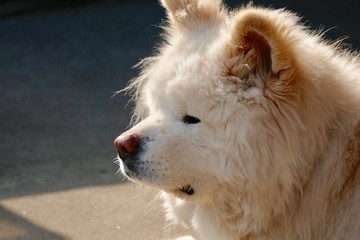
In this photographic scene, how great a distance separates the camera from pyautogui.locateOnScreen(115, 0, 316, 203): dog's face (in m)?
3.16

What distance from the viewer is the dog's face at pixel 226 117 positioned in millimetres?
3158

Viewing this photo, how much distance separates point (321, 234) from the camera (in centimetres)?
335

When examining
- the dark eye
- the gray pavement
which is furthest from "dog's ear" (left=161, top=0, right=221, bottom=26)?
the gray pavement

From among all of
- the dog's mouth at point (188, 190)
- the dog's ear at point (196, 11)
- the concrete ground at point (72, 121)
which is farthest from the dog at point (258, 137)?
the concrete ground at point (72, 121)

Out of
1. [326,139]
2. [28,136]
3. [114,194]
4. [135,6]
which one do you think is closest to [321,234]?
[326,139]

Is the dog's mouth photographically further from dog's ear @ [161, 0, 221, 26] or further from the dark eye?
dog's ear @ [161, 0, 221, 26]

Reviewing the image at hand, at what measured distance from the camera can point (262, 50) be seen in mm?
3193

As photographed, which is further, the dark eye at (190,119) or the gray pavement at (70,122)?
the gray pavement at (70,122)

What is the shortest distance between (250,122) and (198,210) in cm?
56

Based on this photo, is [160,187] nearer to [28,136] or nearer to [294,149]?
[294,149]

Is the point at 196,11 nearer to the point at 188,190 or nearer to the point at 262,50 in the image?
the point at 262,50

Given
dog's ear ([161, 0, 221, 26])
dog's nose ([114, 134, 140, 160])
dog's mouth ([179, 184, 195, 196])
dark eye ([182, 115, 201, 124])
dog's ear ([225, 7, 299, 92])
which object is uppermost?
dog's ear ([225, 7, 299, 92])

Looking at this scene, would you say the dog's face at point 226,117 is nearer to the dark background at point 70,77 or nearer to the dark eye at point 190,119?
the dark eye at point 190,119

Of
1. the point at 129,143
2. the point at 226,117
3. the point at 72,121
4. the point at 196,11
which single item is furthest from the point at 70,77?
the point at 226,117
